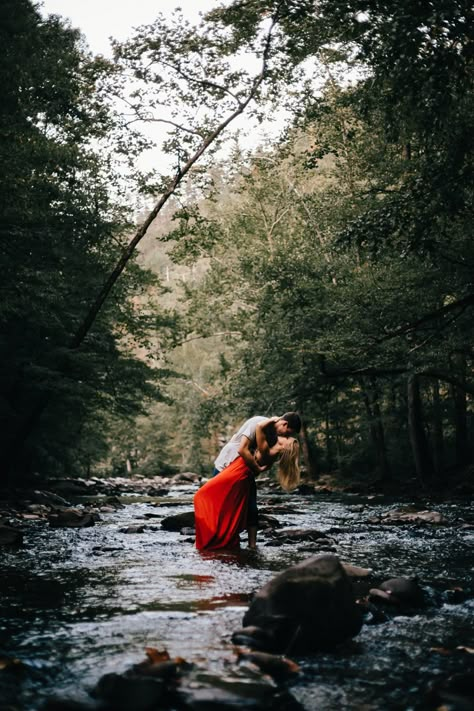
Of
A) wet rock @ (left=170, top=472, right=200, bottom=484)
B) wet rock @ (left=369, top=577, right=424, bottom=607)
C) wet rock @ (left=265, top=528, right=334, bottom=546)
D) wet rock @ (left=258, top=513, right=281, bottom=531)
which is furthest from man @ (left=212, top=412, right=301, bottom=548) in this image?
wet rock @ (left=170, top=472, right=200, bottom=484)

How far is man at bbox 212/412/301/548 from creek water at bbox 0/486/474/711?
0.43 meters

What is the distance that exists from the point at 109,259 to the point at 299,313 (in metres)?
7.77

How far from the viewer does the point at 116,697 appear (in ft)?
9.76

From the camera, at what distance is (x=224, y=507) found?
8.38 metres

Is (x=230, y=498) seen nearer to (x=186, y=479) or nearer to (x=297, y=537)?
(x=297, y=537)

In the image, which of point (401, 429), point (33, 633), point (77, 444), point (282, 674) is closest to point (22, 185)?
point (33, 633)

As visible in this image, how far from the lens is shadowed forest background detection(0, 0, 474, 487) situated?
12.2 metres

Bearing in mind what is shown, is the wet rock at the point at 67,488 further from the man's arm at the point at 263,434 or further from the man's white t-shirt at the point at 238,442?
the man's arm at the point at 263,434

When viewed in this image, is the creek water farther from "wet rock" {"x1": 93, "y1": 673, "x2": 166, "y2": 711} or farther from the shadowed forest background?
the shadowed forest background

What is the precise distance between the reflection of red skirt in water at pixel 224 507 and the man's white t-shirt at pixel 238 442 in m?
0.26

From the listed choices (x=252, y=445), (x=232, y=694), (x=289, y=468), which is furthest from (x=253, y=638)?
(x=289, y=468)

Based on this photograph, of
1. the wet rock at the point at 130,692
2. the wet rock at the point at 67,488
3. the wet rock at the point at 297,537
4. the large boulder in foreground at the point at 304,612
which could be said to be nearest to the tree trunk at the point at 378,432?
the wet rock at the point at 67,488

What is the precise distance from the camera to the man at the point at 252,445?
8.14m

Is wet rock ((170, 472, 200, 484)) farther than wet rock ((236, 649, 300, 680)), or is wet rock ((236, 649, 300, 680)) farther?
wet rock ((170, 472, 200, 484))
